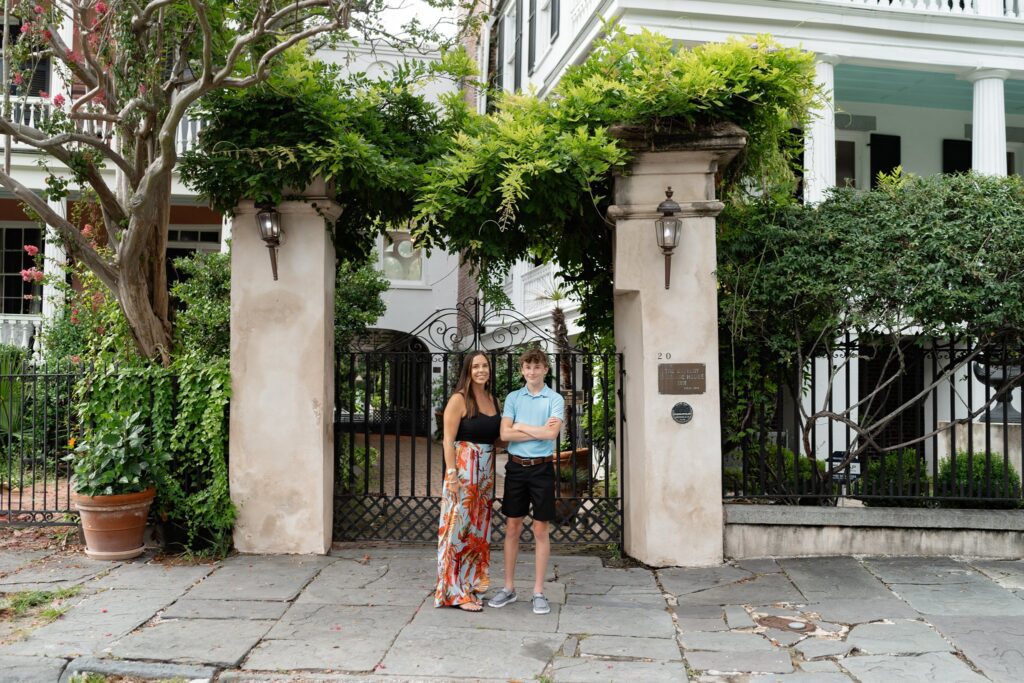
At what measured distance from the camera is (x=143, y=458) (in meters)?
7.03

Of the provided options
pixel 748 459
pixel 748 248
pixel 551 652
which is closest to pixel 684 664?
pixel 551 652

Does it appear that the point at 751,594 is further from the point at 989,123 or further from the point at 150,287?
the point at 989,123

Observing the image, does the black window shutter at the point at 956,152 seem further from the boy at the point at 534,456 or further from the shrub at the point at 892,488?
the boy at the point at 534,456

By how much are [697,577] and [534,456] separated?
1903 mm

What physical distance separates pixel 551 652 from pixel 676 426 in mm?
2506

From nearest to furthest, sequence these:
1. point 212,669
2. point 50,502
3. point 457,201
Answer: point 212,669
point 457,201
point 50,502

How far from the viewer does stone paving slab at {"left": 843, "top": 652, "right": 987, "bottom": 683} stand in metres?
4.62

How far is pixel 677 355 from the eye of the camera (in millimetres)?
6957

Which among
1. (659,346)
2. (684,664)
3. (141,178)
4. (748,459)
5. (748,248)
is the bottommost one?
(684,664)

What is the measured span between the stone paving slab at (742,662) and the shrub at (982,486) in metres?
3.17

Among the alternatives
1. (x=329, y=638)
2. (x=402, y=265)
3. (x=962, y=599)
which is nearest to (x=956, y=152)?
(x=402, y=265)

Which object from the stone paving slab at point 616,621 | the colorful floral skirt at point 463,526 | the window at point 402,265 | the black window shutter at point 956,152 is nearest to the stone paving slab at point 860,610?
the stone paving slab at point 616,621

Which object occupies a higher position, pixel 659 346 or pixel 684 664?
pixel 659 346

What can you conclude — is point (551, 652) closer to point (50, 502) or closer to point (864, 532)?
point (864, 532)
